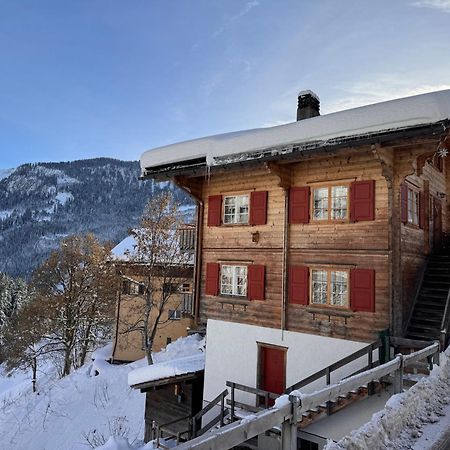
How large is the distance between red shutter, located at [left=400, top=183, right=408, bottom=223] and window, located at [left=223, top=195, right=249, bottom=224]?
5.14 metres

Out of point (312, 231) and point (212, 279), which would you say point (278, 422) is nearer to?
point (312, 231)

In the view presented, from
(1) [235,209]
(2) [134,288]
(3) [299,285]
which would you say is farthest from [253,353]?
(2) [134,288]

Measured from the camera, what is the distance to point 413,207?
1275 cm

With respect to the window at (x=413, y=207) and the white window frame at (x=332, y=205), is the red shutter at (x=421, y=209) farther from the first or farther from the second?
the white window frame at (x=332, y=205)

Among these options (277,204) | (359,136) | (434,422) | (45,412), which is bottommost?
(45,412)

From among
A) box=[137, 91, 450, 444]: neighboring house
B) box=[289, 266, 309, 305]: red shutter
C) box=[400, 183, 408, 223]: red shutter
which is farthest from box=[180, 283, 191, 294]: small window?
box=[400, 183, 408, 223]: red shutter

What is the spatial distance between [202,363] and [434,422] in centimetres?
1176

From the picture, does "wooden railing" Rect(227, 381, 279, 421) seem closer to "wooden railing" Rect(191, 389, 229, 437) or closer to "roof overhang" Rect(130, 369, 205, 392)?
"wooden railing" Rect(191, 389, 229, 437)

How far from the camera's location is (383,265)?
11133 mm

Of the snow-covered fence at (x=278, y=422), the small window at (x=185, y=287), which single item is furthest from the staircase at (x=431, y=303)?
the small window at (x=185, y=287)

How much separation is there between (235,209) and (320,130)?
4556 millimetres

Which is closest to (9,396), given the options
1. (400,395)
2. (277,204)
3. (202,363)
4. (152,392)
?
(152,392)

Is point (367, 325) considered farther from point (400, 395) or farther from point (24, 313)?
point (24, 313)

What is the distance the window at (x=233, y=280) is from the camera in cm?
1422
